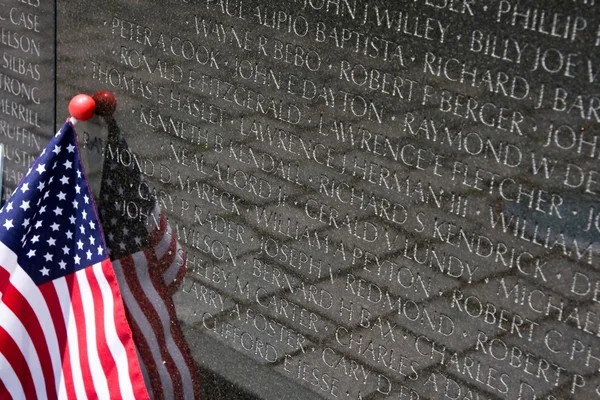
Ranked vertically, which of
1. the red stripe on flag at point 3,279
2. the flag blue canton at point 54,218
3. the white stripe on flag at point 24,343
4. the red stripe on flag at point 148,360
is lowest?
the red stripe on flag at point 148,360

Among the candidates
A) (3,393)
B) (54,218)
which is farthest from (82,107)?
(3,393)

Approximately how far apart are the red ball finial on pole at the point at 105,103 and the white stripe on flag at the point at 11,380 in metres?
1.07

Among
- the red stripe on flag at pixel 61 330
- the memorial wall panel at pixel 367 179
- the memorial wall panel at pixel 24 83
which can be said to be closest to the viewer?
the memorial wall panel at pixel 367 179

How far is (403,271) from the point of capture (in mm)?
3174

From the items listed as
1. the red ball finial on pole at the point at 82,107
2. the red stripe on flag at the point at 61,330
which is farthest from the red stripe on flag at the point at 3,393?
the red ball finial on pole at the point at 82,107

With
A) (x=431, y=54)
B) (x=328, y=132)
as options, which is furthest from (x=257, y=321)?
(x=431, y=54)

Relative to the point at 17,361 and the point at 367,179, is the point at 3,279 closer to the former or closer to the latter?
the point at 17,361

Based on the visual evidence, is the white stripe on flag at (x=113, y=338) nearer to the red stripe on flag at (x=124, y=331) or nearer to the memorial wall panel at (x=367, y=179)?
the red stripe on flag at (x=124, y=331)

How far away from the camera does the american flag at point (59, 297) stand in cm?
368

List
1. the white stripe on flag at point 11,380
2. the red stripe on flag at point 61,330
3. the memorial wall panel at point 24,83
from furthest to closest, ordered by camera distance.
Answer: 1. the memorial wall panel at point 24,83
2. the red stripe on flag at point 61,330
3. the white stripe on flag at point 11,380

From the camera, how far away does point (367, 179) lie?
10.5ft

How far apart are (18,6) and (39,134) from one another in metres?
0.59

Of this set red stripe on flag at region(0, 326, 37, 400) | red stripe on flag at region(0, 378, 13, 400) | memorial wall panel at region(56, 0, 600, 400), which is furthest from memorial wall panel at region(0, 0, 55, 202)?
red stripe on flag at region(0, 378, 13, 400)

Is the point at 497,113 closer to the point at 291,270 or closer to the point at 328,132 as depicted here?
the point at 328,132
